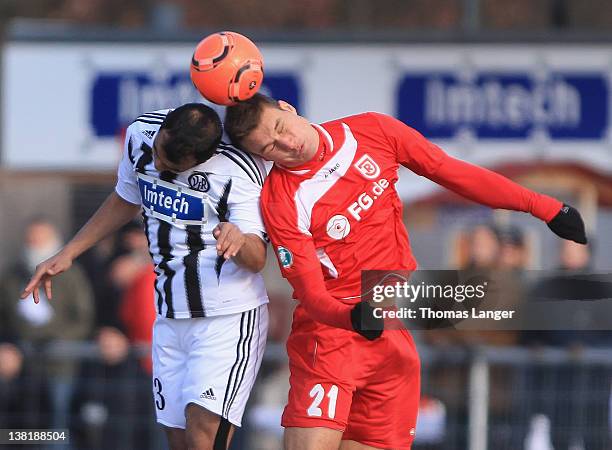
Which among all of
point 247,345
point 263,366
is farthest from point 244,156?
point 263,366

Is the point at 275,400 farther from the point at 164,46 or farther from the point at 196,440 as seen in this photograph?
the point at 164,46

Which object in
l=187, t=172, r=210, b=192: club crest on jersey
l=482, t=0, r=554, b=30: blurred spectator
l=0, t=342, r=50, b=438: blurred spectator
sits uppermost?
l=482, t=0, r=554, b=30: blurred spectator

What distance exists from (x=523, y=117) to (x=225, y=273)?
276 inches

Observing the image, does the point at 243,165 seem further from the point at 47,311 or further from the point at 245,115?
the point at 47,311

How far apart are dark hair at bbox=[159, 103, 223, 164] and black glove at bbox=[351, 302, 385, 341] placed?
92 centimetres

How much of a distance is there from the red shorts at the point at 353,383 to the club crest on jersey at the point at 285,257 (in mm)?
354

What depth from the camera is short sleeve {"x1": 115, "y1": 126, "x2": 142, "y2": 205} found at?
231 inches

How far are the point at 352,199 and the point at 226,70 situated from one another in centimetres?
79

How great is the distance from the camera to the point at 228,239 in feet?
17.3

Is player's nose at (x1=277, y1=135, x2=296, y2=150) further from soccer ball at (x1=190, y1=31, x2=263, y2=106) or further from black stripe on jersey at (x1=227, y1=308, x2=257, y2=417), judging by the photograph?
black stripe on jersey at (x1=227, y1=308, x2=257, y2=417)

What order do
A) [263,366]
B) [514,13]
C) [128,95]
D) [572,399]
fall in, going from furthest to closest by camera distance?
[514,13] → [128,95] → [263,366] → [572,399]

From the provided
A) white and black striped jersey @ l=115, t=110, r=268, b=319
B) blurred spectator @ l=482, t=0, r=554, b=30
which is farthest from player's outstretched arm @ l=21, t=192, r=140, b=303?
blurred spectator @ l=482, t=0, r=554, b=30

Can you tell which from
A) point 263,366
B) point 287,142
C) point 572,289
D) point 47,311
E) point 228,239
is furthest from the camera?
point 47,311

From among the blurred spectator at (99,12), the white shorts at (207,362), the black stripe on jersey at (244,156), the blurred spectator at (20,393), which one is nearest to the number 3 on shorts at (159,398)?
the white shorts at (207,362)
